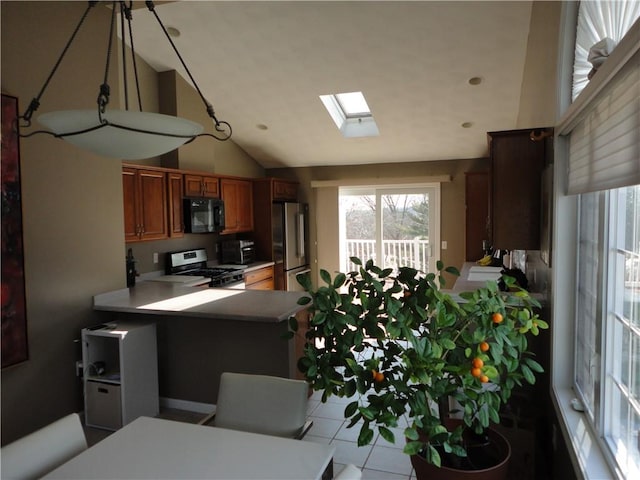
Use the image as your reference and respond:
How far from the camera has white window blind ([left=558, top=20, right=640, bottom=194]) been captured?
1.12 m

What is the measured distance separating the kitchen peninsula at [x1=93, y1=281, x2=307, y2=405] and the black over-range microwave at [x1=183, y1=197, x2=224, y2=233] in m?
1.34

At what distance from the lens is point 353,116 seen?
587cm

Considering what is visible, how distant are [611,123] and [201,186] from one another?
174 inches

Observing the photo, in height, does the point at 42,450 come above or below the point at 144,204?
below

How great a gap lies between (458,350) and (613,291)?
595 millimetres

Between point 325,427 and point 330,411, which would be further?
point 330,411

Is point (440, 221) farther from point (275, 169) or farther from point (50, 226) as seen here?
point (50, 226)

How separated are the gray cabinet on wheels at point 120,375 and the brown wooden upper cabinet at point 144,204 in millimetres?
1143

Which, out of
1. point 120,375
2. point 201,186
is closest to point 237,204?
point 201,186

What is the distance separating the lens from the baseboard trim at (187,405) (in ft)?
11.2

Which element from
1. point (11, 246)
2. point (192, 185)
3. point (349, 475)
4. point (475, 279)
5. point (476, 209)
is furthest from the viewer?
point (476, 209)

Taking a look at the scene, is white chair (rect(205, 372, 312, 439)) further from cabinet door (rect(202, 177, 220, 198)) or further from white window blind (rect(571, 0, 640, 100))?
cabinet door (rect(202, 177, 220, 198))

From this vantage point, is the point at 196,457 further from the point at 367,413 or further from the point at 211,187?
the point at 211,187

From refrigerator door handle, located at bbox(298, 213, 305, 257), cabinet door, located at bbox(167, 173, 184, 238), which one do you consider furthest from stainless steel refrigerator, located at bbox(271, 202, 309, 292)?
cabinet door, located at bbox(167, 173, 184, 238)
